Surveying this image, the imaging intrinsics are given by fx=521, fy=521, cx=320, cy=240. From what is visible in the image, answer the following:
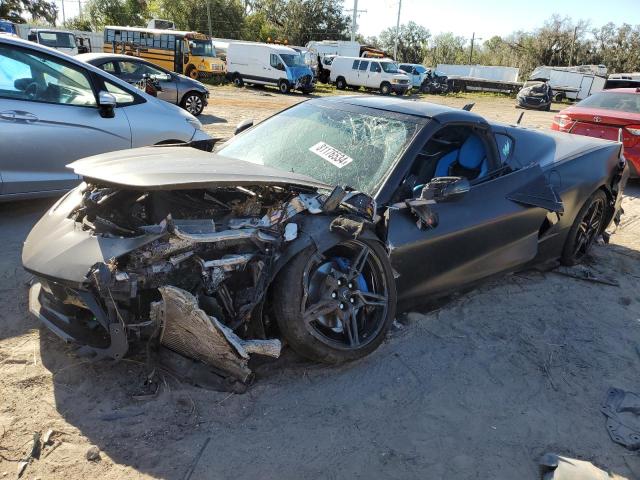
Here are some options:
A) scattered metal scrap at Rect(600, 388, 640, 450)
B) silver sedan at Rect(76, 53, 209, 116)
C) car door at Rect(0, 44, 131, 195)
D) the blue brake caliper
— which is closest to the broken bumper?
the blue brake caliper

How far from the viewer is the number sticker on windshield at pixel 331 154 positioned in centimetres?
344

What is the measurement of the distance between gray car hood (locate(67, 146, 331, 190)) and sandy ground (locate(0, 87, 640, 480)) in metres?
1.01

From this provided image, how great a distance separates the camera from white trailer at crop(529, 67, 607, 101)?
3011cm

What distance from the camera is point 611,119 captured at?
26.6ft

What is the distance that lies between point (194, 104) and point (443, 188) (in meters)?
11.9

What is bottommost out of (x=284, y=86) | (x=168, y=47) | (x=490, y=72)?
(x=284, y=86)

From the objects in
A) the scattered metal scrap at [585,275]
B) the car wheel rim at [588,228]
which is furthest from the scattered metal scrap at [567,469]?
the car wheel rim at [588,228]

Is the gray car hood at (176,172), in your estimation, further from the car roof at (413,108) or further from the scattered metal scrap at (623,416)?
the scattered metal scrap at (623,416)

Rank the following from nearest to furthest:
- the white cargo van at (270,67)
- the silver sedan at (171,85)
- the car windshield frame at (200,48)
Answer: the silver sedan at (171,85) → the car windshield frame at (200,48) → the white cargo van at (270,67)

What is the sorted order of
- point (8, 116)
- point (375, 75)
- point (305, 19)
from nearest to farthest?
point (8, 116) → point (375, 75) → point (305, 19)

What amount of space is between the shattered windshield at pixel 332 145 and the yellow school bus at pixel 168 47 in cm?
2252

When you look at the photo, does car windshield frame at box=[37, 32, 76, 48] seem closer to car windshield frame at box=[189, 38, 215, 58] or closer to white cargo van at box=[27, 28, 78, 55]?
white cargo van at box=[27, 28, 78, 55]

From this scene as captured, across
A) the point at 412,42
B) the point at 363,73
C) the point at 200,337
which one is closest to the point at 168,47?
the point at 363,73

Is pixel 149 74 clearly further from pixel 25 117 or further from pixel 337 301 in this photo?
pixel 337 301
